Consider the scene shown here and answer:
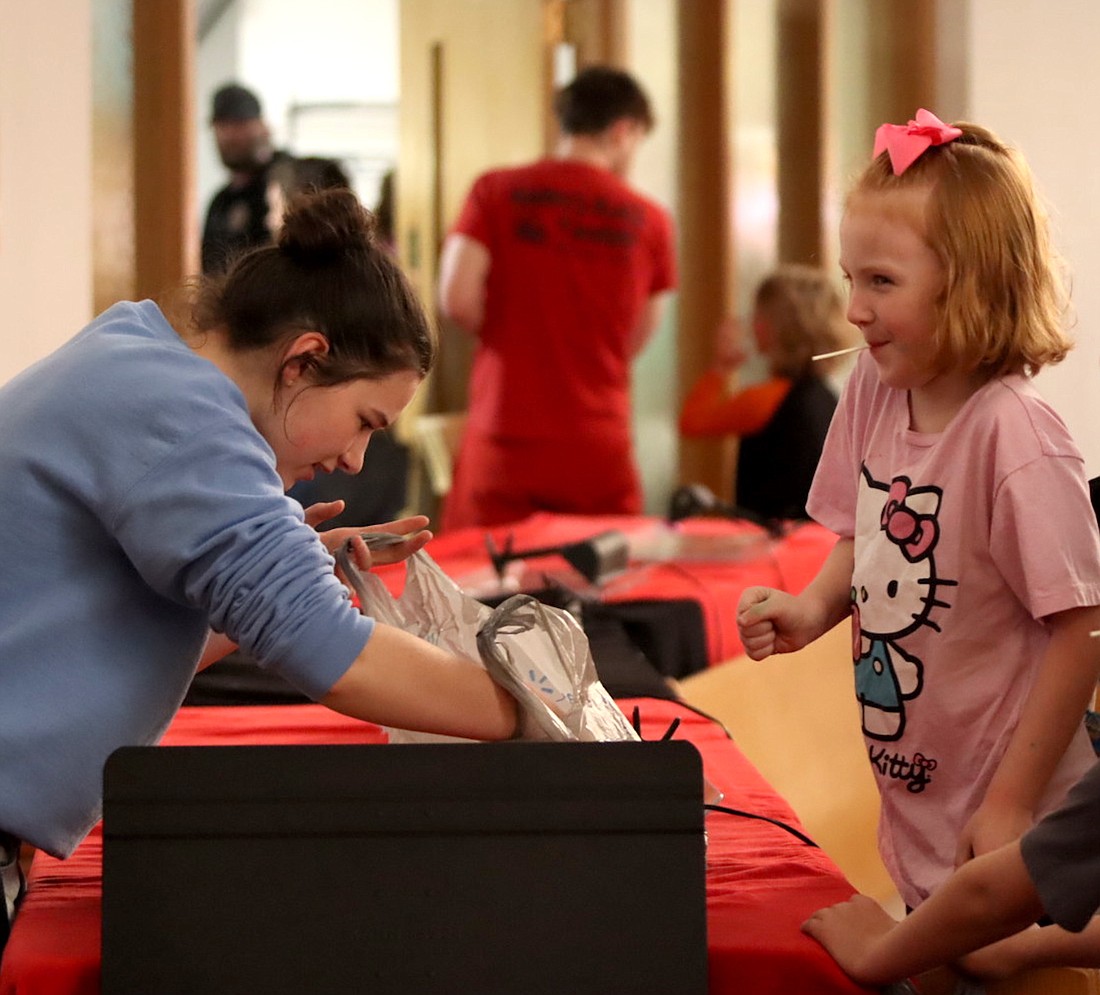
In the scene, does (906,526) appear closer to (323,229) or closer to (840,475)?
(840,475)

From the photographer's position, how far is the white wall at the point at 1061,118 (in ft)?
4.69

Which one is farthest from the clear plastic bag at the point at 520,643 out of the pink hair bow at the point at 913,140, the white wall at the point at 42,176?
the white wall at the point at 42,176

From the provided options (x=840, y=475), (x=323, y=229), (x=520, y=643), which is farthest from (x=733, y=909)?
(x=323, y=229)

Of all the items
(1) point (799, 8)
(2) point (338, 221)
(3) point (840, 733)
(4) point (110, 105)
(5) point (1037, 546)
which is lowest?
(3) point (840, 733)

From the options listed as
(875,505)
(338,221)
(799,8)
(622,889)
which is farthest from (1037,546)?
(799,8)

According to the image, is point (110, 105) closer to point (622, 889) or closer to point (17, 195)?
point (17, 195)

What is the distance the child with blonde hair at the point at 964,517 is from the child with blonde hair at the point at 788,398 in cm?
233

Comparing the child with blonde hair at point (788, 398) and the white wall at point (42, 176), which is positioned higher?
the white wall at point (42, 176)

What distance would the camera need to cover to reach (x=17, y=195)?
257cm

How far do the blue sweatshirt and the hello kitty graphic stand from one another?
1.43ft

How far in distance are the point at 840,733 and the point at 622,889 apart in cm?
150

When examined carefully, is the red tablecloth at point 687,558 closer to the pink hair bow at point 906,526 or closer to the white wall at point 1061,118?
the white wall at point 1061,118

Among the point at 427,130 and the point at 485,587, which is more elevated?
the point at 427,130

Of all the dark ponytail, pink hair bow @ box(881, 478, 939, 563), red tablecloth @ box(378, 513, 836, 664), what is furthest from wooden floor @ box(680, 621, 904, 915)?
the dark ponytail
